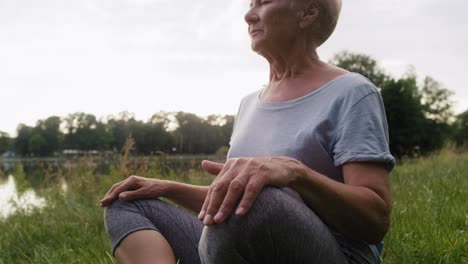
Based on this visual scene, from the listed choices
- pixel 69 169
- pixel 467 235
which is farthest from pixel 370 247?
pixel 69 169

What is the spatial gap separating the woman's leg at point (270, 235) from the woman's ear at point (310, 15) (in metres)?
0.69

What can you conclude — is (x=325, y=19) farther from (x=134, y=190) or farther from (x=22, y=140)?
(x=22, y=140)

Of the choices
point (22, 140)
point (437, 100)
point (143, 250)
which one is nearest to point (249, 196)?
point (143, 250)

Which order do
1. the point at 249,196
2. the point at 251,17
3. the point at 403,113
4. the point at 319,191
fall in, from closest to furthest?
the point at 249,196, the point at 319,191, the point at 251,17, the point at 403,113

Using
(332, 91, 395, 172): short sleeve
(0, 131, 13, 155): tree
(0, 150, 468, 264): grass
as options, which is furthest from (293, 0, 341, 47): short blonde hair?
(0, 131, 13, 155): tree

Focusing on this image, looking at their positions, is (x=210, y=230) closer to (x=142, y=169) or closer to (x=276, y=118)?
(x=276, y=118)

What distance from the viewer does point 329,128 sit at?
1.33 meters

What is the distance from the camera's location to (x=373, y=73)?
45.5 meters

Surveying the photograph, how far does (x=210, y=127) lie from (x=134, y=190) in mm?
42353

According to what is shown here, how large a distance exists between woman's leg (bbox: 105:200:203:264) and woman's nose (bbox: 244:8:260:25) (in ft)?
2.27

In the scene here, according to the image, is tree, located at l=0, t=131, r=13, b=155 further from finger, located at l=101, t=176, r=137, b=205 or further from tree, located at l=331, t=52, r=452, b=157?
finger, located at l=101, t=176, r=137, b=205

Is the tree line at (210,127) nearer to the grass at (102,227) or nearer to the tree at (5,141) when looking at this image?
the tree at (5,141)

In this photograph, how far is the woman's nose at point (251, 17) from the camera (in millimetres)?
1614

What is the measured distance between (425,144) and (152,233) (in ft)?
142
